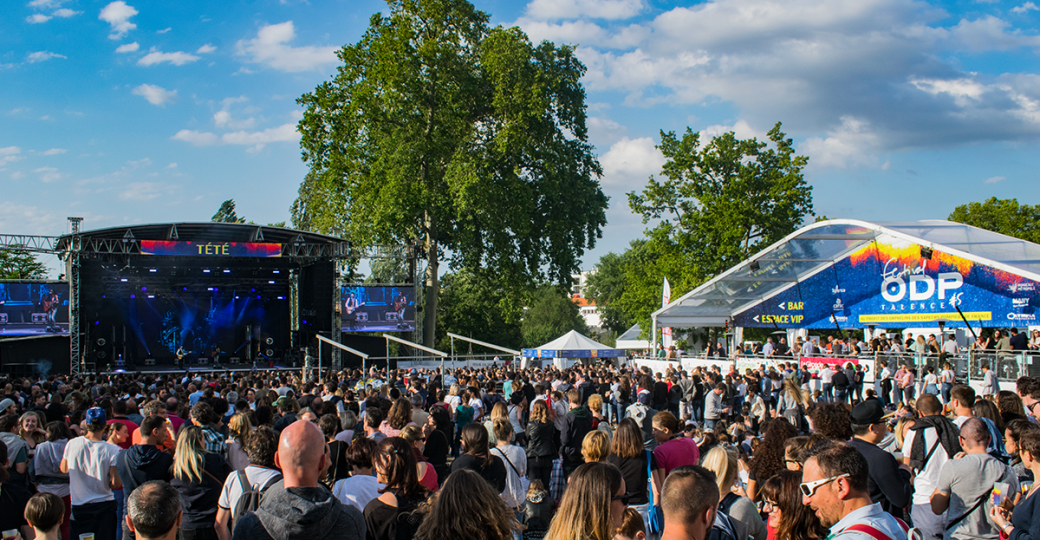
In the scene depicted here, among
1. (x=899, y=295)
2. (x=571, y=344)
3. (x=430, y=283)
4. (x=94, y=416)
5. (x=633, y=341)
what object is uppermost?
(x=430, y=283)

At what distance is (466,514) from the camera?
2.78 metres

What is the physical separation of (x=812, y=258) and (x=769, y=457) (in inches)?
788

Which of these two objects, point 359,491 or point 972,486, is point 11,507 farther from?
point 972,486

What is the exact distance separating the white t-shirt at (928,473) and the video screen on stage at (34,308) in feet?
91.7

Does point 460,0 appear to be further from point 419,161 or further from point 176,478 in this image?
point 176,478

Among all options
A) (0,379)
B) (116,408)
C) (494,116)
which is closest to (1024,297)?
(494,116)

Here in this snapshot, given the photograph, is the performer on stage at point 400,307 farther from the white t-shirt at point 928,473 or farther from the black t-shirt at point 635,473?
the white t-shirt at point 928,473

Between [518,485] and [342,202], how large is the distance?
2487cm

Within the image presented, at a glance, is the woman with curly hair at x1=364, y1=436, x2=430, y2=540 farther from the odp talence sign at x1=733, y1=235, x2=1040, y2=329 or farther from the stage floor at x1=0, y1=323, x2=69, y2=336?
the stage floor at x1=0, y1=323, x2=69, y2=336

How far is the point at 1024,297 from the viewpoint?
1867 cm

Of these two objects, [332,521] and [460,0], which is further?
[460,0]

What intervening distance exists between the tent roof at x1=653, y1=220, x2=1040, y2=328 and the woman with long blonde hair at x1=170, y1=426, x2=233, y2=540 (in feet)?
61.5

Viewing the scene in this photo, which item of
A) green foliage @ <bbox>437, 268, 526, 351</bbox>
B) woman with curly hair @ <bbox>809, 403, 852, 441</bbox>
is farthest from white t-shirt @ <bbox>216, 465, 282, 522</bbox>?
green foliage @ <bbox>437, 268, 526, 351</bbox>

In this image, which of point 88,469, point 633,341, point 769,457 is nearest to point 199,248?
point 88,469
